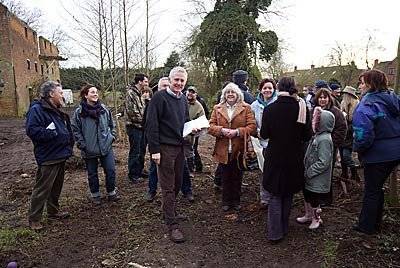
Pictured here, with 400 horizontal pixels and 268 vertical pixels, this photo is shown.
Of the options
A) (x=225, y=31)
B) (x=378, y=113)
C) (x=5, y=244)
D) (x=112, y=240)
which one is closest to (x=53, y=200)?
(x=5, y=244)

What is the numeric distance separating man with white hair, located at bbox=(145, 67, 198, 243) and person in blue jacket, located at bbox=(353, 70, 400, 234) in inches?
80.9

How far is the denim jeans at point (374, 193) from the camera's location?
11.6 feet

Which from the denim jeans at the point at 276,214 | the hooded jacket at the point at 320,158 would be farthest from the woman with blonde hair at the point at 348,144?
the denim jeans at the point at 276,214

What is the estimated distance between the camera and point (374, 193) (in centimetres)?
357

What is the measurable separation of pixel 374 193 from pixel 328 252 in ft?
2.74

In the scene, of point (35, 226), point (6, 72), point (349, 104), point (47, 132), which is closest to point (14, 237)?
point (35, 226)

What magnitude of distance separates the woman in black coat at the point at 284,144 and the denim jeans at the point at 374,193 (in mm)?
719

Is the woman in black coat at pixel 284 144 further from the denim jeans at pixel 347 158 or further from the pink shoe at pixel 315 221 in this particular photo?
the denim jeans at pixel 347 158

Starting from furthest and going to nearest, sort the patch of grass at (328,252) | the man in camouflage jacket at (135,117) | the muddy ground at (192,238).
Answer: the man in camouflage jacket at (135,117)
the muddy ground at (192,238)
the patch of grass at (328,252)

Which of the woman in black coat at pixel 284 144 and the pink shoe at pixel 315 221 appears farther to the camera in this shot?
the pink shoe at pixel 315 221

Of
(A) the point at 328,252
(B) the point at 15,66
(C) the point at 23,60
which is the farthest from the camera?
(C) the point at 23,60

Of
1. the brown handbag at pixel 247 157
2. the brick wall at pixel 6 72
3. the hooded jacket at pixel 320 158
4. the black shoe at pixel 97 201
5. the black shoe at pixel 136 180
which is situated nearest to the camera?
the hooded jacket at pixel 320 158

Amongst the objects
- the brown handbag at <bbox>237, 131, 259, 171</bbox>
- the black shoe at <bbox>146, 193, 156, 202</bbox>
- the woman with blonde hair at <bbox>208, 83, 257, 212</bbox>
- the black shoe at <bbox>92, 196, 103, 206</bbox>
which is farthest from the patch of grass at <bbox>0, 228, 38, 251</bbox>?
the brown handbag at <bbox>237, 131, 259, 171</bbox>

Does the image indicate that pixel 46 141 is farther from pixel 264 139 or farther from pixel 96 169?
pixel 264 139
